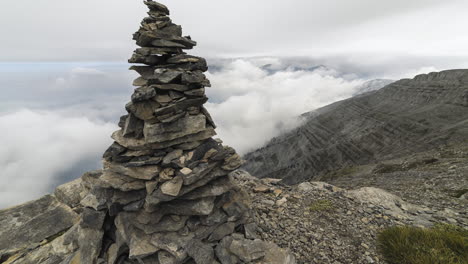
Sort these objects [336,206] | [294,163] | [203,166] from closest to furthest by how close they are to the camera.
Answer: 1. [203,166]
2. [336,206]
3. [294,163]

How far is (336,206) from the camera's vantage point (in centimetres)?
1592

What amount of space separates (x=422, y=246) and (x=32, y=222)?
99.0 feet

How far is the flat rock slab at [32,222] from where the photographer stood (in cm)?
1697

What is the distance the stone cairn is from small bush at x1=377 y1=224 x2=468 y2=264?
242 inches

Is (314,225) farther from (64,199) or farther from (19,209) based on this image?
(19,209)

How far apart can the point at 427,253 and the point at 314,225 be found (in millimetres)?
5579

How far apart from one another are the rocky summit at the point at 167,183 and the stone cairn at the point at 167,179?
6cm

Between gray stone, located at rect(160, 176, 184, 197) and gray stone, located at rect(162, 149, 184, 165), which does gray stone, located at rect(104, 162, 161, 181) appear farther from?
gray stone, located at rect(160, 176, 184, 197)

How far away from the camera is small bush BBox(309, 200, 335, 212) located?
1529 cm

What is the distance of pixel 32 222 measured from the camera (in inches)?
731

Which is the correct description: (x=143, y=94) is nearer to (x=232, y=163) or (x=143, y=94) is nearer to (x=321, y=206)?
(x=232, y=163)

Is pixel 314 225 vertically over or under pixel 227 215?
under

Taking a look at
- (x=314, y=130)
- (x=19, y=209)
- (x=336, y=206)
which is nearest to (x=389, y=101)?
(x=314, y=130)

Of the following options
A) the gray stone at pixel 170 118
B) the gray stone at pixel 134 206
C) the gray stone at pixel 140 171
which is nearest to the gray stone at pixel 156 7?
the gray stone at pixel 170 118
